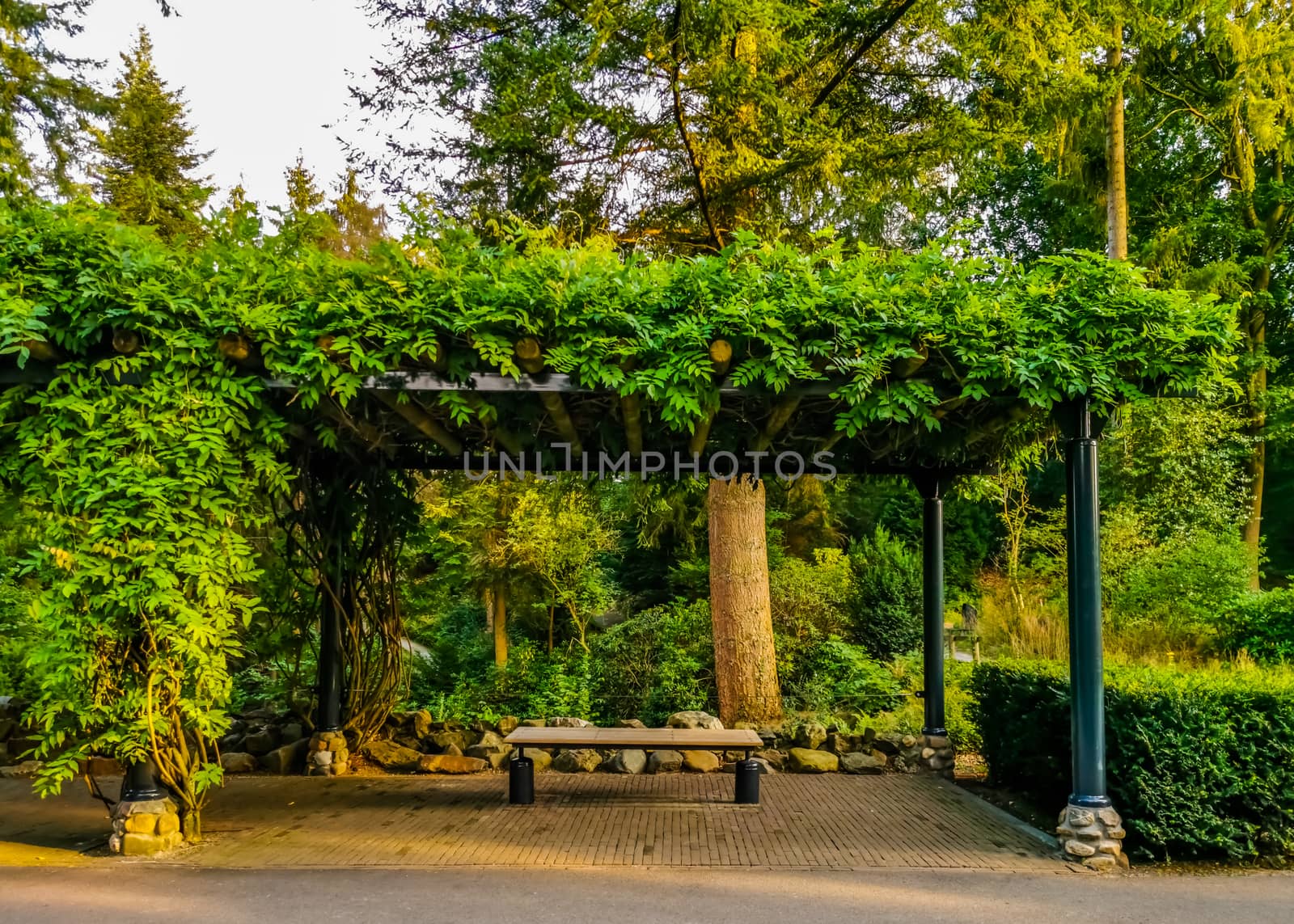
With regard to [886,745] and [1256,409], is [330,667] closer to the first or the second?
[886,745]

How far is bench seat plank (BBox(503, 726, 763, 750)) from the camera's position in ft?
21.9

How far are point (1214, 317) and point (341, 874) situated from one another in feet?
18.8

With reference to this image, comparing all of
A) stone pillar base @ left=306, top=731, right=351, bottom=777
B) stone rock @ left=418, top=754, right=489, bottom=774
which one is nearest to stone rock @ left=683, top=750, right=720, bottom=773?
stone rock @ left=418, top=754, right=489, bottom=774

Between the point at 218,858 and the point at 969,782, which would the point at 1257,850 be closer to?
the point at 969,782

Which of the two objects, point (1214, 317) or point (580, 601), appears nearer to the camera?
point (1214, 317)

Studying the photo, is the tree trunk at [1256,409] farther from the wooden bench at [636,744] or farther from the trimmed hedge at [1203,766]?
the wooden bench at [636,744]

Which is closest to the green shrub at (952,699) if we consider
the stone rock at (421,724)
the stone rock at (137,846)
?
the stone rock at (421,724)

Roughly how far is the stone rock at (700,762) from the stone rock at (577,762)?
80 centimetres

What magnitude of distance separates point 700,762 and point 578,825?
226 centimetres

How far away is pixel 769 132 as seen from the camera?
9.79 metres

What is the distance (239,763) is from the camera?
816 centimetres

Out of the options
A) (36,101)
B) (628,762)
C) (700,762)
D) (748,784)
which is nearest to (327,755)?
(628,762)

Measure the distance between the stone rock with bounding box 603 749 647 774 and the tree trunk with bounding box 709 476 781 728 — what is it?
2.42 m

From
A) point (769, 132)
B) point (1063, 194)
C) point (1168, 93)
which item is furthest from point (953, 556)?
→ point (769, 132)
